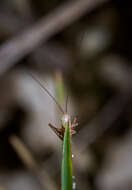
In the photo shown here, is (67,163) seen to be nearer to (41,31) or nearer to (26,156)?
(26,156)

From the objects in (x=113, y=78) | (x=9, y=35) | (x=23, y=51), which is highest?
(x=9, y=35)

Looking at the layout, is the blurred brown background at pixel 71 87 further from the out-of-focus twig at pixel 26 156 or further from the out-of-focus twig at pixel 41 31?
the out-of-focus twig at pixel 26 156

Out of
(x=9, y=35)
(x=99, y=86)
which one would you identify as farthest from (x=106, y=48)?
(x=9, y=35)

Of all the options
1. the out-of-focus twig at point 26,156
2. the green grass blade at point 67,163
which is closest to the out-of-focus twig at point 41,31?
the out-of-focus twig at point 26,156

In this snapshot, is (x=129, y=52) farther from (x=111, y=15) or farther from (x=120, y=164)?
(x=120, y=164)

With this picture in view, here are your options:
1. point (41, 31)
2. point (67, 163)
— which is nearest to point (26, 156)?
point (67, 163)

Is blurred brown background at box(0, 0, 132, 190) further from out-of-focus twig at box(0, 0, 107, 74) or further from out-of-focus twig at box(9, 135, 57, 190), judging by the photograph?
out-of-focus twig at box(9, 135, 57, 190)

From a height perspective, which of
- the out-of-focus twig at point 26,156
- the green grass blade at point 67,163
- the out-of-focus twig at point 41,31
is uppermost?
the out-of-focus twig at point 41,31
